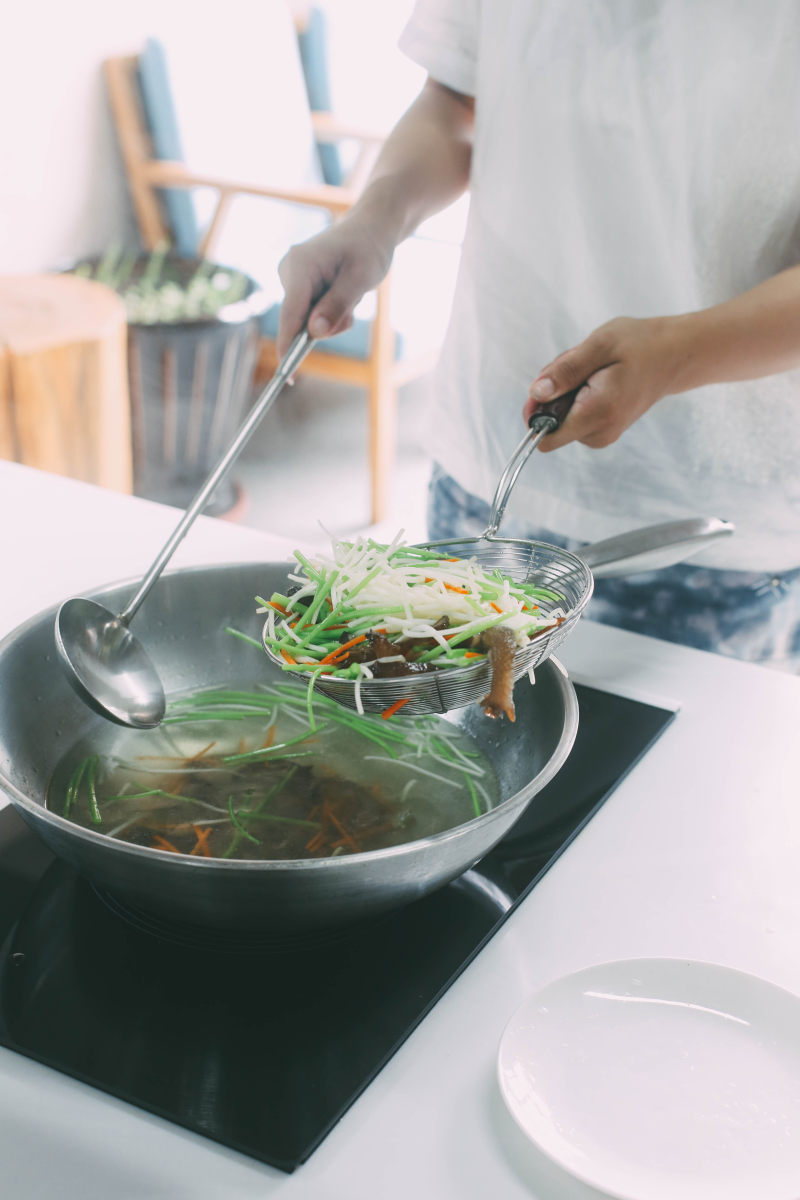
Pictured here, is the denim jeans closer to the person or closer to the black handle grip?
the person

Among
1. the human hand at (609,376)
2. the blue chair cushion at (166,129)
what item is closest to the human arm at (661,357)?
the human hand at (609,376)

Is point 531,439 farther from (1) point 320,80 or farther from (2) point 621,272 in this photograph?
(1) point 320,80

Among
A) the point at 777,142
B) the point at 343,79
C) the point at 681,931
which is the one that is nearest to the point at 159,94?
the point at 343,79

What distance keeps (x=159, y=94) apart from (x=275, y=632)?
3272 mm

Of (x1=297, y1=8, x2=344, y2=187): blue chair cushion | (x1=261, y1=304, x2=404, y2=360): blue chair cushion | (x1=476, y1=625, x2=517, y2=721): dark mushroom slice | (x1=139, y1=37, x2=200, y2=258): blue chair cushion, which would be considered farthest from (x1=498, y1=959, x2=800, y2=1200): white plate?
(x1=297, y1=8, x2=344, y2=187): blue chair cushion

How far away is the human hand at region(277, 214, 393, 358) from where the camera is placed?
1.09 meters

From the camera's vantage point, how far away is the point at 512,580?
889 mm

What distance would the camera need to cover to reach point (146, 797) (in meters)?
0.76

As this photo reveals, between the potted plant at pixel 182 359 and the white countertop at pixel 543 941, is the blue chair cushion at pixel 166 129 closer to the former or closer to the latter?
the potted plant at pixel 182 359

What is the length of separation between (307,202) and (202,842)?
110 inches

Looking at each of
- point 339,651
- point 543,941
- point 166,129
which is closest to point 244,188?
point 166,129

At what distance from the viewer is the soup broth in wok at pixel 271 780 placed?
714mm

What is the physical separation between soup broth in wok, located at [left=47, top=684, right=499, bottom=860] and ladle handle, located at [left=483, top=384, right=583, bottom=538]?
18 cm

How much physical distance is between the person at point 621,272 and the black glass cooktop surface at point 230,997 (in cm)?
46
